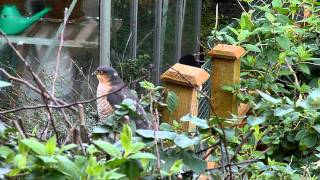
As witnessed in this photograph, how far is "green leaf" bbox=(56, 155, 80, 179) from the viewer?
128 cm

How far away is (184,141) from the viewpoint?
1.50m

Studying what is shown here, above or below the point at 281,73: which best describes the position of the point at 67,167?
above

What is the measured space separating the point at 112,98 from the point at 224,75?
24.7 inches

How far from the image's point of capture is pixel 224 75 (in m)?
3.32

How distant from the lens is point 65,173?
128cm

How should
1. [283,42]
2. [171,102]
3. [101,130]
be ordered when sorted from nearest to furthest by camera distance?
[101,130] < [171,102] < [283,42]

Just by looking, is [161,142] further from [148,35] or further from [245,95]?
[148,35]

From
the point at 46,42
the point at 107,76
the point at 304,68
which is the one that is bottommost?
the point at 46,42

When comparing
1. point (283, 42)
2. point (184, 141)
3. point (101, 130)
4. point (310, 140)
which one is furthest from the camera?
point (283, 42)

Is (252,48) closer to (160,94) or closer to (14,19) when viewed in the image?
(160,94)

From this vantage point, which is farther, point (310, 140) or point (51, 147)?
point (310, 140)

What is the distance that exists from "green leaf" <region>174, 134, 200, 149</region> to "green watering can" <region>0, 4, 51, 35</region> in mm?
4973

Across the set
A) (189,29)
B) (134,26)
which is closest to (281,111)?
(134,26)

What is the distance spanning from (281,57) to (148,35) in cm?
440
